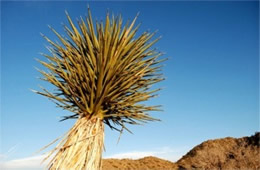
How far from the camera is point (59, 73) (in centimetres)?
707

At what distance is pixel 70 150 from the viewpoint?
640 cm

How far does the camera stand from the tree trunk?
249 inches

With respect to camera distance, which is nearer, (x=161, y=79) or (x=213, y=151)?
(x=161, y=79)

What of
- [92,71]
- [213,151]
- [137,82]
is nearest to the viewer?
[92,71]

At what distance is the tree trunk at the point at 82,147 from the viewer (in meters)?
6.34

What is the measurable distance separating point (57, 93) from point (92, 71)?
3.14ft

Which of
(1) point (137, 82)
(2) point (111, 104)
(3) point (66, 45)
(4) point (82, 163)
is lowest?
(4) point (82, 163)

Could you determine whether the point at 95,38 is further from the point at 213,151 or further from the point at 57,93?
the point at 213,151

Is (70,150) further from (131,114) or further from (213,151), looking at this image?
(213,151)

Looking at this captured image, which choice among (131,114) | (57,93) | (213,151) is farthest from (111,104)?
(213,151)

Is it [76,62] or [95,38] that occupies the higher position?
[95,38]

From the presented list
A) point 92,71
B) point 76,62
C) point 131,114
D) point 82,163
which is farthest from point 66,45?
point 82,163

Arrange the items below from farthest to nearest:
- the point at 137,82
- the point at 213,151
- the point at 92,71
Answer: the point at 213,151
the point at 137,82
the point at 92,71

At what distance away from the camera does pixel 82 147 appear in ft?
21.4
